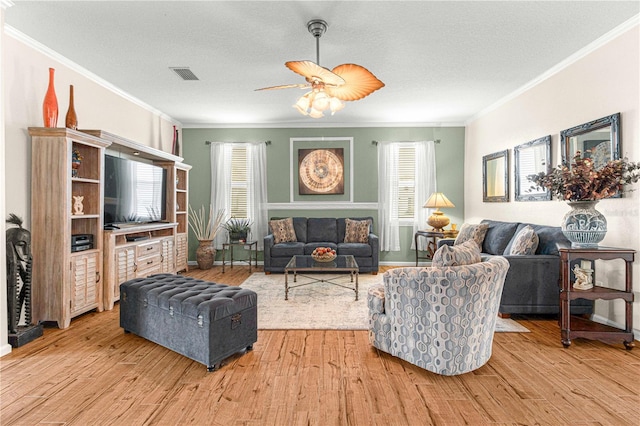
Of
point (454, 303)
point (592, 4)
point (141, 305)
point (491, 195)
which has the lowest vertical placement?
point (141, 305)

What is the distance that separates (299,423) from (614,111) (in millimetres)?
3839

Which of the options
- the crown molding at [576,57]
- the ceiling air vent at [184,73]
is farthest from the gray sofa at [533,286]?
the ceiling air vent at [184,73]

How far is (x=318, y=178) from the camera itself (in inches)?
261

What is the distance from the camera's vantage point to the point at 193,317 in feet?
8.07

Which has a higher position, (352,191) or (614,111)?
(614,111)

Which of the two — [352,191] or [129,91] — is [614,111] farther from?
[129,91]

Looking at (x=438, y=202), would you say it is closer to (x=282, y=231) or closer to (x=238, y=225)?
→ (x=282, y=231)

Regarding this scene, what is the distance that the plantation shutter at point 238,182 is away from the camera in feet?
21.9

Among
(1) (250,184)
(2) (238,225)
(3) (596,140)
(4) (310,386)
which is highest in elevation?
(3) (596,140)

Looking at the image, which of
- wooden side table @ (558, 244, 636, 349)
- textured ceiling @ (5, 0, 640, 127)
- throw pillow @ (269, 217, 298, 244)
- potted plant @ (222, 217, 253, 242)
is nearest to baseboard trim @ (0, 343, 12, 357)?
textured ceiling @ (5, 0, 640, 127)

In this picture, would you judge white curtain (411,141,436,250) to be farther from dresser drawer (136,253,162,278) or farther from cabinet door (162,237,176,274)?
dresser drawer (136,253,162,278)

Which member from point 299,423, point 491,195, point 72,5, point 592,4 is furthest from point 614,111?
point 72,5

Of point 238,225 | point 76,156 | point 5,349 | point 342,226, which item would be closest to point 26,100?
point 76,156

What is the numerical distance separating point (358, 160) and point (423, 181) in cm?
133
